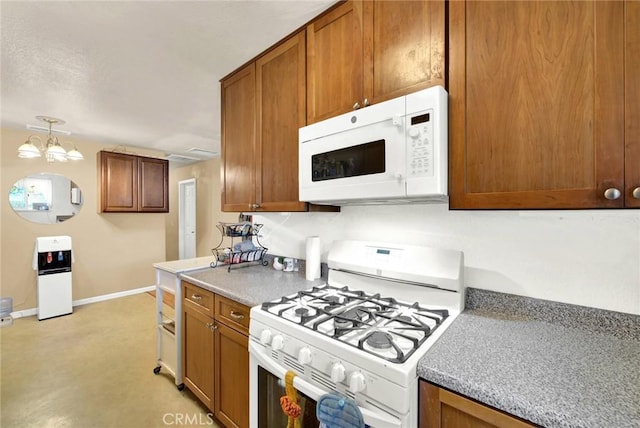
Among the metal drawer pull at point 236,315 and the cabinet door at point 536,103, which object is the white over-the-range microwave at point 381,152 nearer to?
the cabinet door at point 536,103

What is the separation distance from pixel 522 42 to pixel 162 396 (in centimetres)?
288

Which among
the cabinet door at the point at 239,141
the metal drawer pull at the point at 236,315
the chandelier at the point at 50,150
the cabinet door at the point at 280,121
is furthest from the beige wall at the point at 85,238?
the metal drawer pull at the point at 236,315

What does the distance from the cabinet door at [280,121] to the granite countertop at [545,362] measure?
3.34 feet

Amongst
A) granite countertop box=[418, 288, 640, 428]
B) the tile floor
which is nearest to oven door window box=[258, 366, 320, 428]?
granite countertop box=[418, 288, 640, 428]

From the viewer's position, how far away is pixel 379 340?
0.92 m

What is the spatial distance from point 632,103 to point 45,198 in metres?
5.46

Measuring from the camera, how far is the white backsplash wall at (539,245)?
99 centimetres

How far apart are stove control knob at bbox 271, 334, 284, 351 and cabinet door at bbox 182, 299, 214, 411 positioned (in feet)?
2.42

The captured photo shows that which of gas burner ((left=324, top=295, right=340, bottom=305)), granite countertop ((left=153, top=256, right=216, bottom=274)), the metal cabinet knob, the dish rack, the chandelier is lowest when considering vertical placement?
gas burner ((left=324, top=295, right=340, bottom=305))

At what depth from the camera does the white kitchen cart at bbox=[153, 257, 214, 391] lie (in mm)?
1983

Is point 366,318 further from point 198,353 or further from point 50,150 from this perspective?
point 50,150

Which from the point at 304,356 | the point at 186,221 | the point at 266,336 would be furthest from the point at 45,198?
the point at 304,356

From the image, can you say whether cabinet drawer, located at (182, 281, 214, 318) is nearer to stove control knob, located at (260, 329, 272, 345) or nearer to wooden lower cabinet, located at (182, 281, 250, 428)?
wooden lower cabinet, located at (182, 281, 250, 428)

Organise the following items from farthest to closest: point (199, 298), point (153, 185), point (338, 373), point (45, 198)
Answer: point (153, 185) → point (45, 198) → point (199, 298) → point (338, 373)
